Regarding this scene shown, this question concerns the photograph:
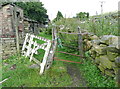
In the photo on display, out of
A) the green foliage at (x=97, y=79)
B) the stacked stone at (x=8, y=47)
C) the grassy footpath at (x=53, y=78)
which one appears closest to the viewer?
the green foliage at (x=97, y=79)

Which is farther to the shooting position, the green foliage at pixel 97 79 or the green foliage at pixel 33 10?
the green foliage at pixel 33 10

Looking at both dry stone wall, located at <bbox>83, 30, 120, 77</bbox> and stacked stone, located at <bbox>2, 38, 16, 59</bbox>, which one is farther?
stacked stone, located at <bbox>2, 38, 16, 59</bbox>

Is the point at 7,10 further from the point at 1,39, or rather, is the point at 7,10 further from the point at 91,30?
the point at 91,30

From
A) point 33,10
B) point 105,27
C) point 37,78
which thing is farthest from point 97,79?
point 33,10

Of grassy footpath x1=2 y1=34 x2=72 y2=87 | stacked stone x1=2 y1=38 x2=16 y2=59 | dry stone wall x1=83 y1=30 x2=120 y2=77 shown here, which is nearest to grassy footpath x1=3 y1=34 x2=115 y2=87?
grassy footpath x1=2 y1=34 x2=72 y2=87

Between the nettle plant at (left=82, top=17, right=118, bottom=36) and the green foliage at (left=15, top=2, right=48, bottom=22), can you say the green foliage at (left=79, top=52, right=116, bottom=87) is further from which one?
the green foliage at (left=15, top=2, right=48, bottom=22)

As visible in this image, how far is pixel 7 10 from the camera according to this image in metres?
7.93

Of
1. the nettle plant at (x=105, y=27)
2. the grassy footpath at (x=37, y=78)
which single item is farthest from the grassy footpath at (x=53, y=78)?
the nettle plant at (x=105, y=27)

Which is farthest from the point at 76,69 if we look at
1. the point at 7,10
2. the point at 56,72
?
the point at 7,10

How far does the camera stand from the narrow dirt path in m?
3.53

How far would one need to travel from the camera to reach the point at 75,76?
4012 mm

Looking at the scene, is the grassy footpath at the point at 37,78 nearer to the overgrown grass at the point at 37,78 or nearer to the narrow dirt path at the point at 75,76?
the overgrown grass at the point at 37,78

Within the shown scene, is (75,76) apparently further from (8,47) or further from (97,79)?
(8,47)

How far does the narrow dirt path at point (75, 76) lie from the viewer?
11.6 ft
